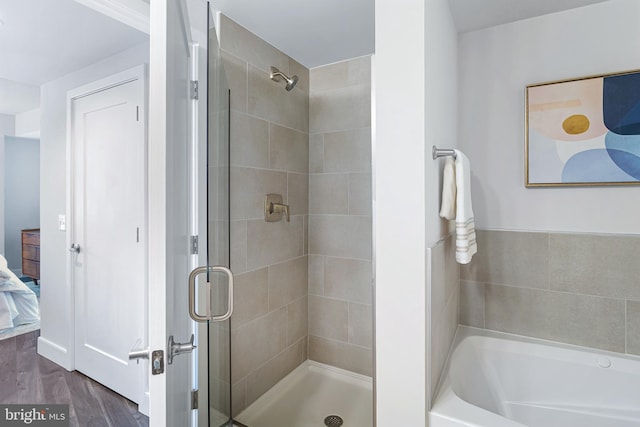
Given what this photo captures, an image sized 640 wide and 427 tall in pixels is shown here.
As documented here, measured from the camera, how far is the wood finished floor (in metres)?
1.48

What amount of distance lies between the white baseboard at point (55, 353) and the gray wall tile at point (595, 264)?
2.82 m

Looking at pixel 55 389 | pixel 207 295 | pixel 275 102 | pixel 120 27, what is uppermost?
pixel 120 27

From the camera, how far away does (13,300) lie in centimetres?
135

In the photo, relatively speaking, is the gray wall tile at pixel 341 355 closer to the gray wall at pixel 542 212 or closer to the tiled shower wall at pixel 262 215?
the tiled shower wall at pixel 262 215

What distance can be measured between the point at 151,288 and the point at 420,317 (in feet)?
3.00

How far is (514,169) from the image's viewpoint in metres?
1.93

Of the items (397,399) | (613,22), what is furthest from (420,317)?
(613,22)

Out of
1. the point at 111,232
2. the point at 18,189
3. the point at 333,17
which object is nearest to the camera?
the point at 18,189

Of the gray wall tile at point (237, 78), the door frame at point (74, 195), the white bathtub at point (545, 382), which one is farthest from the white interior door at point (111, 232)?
the white bathtub at point (545, 382)

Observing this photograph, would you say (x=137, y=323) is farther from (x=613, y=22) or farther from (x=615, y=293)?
(x=613, y=22)

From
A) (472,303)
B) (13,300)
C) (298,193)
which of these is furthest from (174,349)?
(472,303)

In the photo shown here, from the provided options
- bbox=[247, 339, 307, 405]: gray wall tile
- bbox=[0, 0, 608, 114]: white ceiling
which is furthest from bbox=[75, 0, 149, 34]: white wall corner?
bbox=[247, 339, 307, 405]: gray wall tile

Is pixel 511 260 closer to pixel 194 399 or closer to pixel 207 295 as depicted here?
pixel 207 295

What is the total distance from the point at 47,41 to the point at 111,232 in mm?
1143
